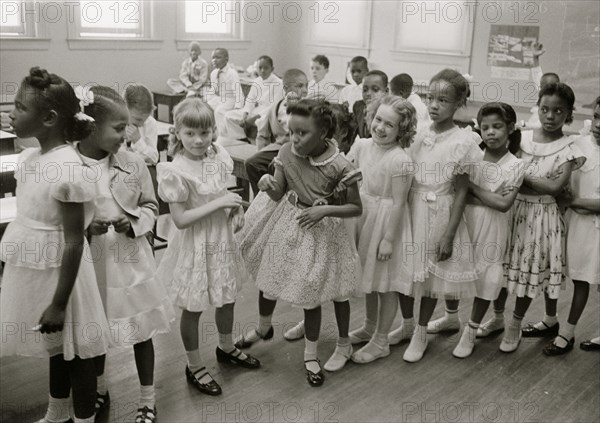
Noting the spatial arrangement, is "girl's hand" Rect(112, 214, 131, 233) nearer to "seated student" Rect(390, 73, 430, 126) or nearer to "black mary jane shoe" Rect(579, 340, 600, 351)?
"black mary jane shoe" Rect(579, 340, 600, 351)

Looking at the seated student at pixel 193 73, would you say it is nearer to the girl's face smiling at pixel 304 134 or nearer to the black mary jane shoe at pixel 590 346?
the girl's face smiling at pixel 304 134

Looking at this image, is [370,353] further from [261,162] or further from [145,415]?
[261,162]

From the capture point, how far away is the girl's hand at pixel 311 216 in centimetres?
246

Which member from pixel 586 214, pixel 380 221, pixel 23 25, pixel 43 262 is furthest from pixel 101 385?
pixel 23 25

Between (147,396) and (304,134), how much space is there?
1148 millimetres

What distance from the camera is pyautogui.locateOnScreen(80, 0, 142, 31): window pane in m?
8.72

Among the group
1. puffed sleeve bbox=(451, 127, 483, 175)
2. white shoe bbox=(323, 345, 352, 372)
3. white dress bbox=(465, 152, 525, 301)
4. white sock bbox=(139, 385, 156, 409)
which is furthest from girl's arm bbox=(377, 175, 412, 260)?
white sock bbox=(139, 385, 156, 409)

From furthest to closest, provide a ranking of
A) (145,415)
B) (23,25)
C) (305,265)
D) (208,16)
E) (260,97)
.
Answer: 1. (208,16)
2. (23,25)
3. (260,97)
4. (305,265)
5. (145,415)

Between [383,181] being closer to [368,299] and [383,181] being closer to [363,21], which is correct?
[368,299]

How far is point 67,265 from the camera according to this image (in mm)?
1866

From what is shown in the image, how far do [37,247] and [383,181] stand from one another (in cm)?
141

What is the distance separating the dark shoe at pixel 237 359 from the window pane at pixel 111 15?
7220mm

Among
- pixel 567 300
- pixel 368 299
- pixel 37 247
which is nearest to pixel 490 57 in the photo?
pixel 567 300

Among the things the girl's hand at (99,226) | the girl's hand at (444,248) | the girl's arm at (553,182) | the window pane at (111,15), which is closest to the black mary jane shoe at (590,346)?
the girl's arm at (553,182)
